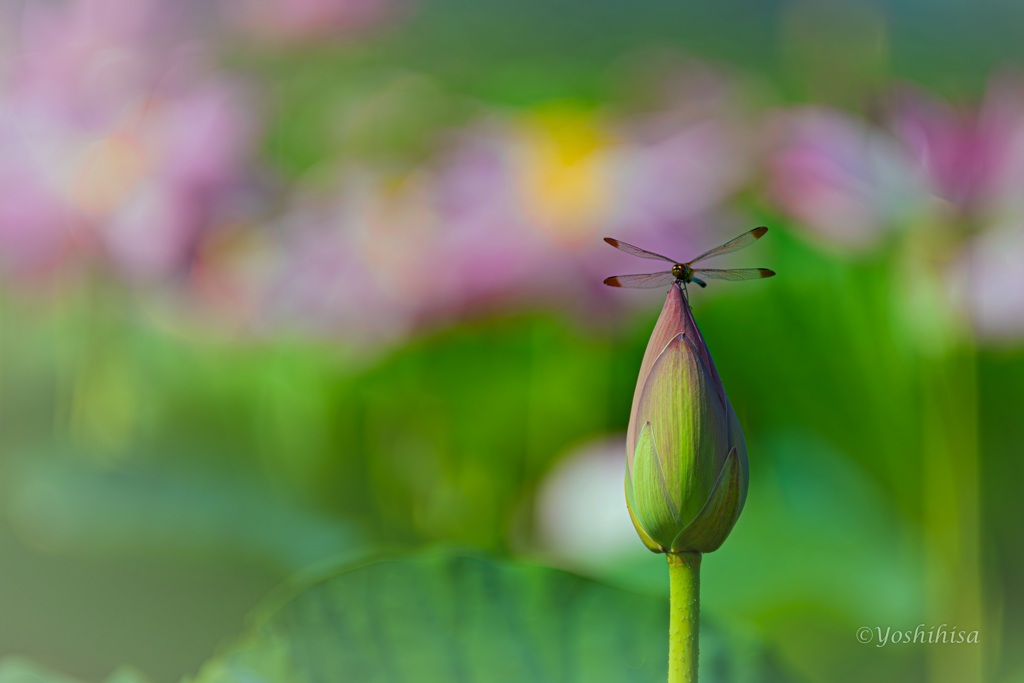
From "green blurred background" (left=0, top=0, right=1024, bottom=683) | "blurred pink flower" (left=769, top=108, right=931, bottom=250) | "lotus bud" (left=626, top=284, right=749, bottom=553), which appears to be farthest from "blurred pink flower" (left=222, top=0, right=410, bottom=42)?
"lotus bud" (left=626, top=284, right=749, bottom=553)

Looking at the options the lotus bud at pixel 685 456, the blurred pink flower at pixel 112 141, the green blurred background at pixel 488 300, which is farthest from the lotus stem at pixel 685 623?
the blurred pink flower at pixel 112 141

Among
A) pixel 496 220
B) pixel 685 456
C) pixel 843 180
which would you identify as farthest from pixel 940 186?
pixel 685 456

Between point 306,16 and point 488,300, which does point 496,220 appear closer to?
point 488,300

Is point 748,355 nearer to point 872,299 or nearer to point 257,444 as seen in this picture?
point 872,299

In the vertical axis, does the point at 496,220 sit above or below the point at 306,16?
below

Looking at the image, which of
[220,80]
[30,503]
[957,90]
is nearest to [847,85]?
[957,90]

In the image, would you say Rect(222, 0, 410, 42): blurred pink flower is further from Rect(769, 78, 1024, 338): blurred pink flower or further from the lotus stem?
the lotus stem

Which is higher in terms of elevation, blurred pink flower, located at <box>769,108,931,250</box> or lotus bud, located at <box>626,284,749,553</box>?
blurred pink flower, located at <box>769,108,931,250</box>
